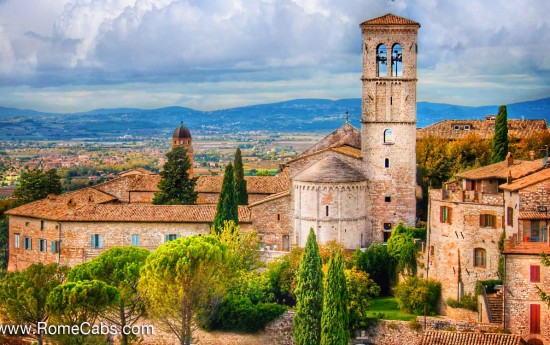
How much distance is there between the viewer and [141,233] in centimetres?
5256

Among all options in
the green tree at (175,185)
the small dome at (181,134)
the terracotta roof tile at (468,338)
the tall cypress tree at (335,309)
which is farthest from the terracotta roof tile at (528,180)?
the small dome at (181,134)

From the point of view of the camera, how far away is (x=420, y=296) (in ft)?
138

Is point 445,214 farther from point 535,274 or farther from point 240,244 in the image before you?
point 240,244

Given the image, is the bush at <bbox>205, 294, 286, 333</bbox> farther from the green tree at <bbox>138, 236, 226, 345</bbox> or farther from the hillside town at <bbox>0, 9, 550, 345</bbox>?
the green tree at <bbox>138, 236, 226, 345</bbox>

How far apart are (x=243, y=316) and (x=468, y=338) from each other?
38.6ft

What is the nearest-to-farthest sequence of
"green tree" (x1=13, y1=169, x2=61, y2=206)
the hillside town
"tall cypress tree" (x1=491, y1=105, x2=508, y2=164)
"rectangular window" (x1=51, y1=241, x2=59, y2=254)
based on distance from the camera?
1. the hillside town
2. "rectangular window" (x1=51, y1=241, x2=59, y2=254)
3. "tall cypress tree" (x1=491, y1=105, x2=508, y2=164)
4. "green tree" (x1=13, y1=169, x2=61, y2=206)

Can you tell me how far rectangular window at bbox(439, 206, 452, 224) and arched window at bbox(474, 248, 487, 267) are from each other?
206 cm

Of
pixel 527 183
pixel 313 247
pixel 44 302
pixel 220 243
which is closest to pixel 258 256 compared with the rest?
pixel 220 243

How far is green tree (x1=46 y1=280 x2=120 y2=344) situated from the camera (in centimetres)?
3628

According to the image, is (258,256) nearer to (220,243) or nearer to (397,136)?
(220,243)

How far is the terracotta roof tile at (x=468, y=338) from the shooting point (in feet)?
115

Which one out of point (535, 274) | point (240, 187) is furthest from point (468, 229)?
point (240, 187)

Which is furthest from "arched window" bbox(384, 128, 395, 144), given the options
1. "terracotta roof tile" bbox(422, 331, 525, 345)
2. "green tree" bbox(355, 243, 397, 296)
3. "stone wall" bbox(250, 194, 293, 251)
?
"terracotta roof tile" bbox(422, 331, 525, 345)

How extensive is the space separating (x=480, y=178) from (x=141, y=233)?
826 inches
